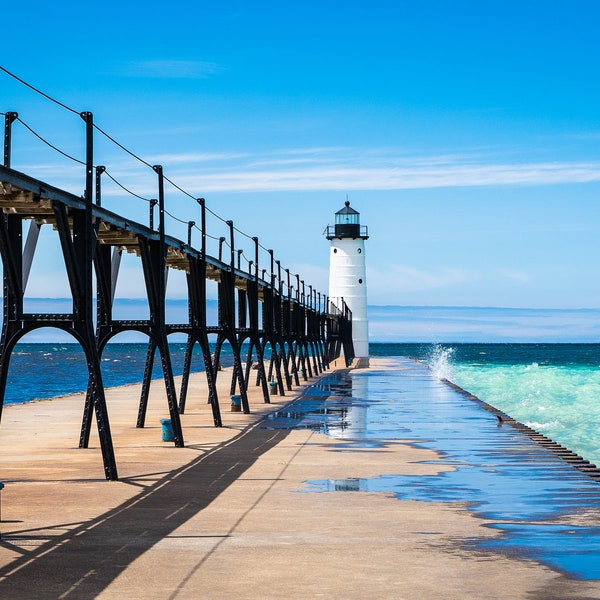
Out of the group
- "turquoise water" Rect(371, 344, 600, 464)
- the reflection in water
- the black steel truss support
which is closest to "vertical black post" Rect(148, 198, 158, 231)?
the black steel truss support

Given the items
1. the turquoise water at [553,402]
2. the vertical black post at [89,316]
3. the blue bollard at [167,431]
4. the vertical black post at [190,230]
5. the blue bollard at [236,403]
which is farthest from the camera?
the turquoise water at [553,402]

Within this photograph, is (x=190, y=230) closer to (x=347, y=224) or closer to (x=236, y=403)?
(x=236, y=403)

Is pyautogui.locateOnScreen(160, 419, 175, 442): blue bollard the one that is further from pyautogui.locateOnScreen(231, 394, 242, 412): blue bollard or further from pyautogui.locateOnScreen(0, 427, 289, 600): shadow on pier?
pyautogui.locateOnScreen(231, 394, 242, 412): blue bollard

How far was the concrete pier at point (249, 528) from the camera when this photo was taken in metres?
8.05

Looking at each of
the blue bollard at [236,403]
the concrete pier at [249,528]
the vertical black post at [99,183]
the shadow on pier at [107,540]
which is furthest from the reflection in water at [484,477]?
the vertical black post at [99,183]

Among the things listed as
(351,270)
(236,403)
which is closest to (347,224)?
(351,270)

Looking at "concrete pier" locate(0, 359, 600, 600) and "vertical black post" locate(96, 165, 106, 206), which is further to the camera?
"vertical black post" locate(96, 165, 106, 206)

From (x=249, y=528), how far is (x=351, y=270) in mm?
74391

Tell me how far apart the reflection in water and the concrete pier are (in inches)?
5.6

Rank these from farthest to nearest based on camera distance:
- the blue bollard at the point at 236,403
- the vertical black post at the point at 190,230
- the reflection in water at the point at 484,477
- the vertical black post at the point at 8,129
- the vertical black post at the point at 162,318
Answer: the blue bollard at the point at 236,403, the vertical black post at the point at 190,230, the vertical black post at the point at 162,318, the vertical black post at the point at 8,129, the reflection in water at the point at 484,477

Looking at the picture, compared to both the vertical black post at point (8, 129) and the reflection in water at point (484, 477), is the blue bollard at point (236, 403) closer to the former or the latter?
the reflection in water at point (484, 477)

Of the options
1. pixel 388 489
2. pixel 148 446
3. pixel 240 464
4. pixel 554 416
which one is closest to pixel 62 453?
pixel 148 446

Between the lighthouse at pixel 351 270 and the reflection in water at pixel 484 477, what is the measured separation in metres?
50.9

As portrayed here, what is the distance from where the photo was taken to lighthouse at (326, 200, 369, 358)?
274 ft
